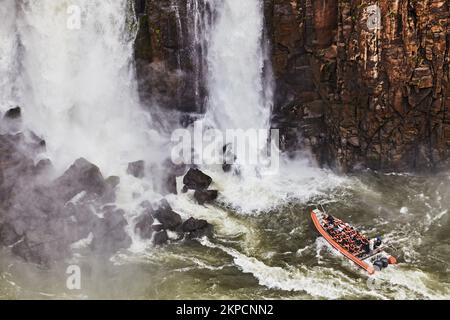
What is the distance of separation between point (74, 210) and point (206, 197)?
8174 mm

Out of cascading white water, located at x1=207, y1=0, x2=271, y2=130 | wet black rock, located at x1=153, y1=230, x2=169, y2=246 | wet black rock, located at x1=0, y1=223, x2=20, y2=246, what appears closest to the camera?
wet black rock, located at x1=0, y1=223, x2=20, y2=246

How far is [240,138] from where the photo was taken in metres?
40.0

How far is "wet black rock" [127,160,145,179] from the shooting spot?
1428 inches

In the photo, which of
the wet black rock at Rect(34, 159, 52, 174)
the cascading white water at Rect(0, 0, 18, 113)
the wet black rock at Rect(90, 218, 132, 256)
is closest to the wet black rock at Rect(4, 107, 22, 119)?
the cascading white water at Rect(0, 0, 18, 113)

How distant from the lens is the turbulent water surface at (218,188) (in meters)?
27.1

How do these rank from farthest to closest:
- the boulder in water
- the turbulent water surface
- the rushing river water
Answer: the boulder in water → the turbulent water surface → the rushing river water

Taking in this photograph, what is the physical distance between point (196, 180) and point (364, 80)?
42.3 feet

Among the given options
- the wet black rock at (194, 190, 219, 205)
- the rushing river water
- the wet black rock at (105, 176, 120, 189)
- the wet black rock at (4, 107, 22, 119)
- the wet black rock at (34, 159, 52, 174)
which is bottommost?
the rushing river water

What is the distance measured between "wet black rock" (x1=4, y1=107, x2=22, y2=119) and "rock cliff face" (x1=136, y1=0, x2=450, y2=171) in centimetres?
851

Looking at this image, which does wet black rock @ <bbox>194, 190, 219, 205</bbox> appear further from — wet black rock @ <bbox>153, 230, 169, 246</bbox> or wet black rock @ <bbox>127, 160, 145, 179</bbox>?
wet black rock @ <bbox>153, 230, 169, 246</bbox>

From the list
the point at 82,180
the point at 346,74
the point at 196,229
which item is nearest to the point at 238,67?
the point at 346,74

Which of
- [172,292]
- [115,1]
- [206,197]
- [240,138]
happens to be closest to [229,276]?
[172,292]

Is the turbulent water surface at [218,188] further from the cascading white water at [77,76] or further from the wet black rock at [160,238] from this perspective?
the wet black rock at [160,238]

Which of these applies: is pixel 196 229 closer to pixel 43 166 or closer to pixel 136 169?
pixel 136 169
